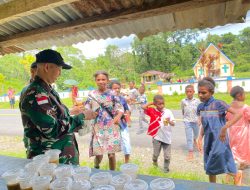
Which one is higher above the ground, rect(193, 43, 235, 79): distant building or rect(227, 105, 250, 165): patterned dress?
rect(193, 43, 235, 79): distant building

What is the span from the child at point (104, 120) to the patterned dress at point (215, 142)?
4.07ft

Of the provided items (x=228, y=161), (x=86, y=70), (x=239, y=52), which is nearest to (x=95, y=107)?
(x=228, y=161)

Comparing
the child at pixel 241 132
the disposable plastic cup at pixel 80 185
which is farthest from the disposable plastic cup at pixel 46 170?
the child at pixel 241 132

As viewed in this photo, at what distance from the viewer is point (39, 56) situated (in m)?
2.09

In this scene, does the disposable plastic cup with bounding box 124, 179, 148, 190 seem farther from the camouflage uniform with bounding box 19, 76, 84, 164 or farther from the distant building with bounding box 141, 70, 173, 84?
the distant building with bounding box 141, 70, 173, 84

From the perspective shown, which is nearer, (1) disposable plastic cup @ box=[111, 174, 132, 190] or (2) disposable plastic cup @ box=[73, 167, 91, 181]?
(1) disposable plastic cup @ box=[111, 174, 132, 190]

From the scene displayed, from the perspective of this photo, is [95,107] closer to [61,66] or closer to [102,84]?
[102,84]

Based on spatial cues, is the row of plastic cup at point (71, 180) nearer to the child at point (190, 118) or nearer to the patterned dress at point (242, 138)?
the patterned dress at point (242, 138)

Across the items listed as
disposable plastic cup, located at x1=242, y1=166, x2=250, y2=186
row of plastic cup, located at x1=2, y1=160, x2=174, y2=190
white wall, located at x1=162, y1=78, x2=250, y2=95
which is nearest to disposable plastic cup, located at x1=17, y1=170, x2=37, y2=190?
row of plastic cup, located at x1=2, y1=160, x2=174, y2=190

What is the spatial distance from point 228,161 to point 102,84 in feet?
6.46

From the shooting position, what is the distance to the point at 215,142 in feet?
9.23

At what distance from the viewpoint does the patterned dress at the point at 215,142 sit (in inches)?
109

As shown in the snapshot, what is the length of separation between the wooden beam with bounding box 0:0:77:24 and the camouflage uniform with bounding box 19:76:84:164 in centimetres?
59

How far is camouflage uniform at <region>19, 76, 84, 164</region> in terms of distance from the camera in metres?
1.83
